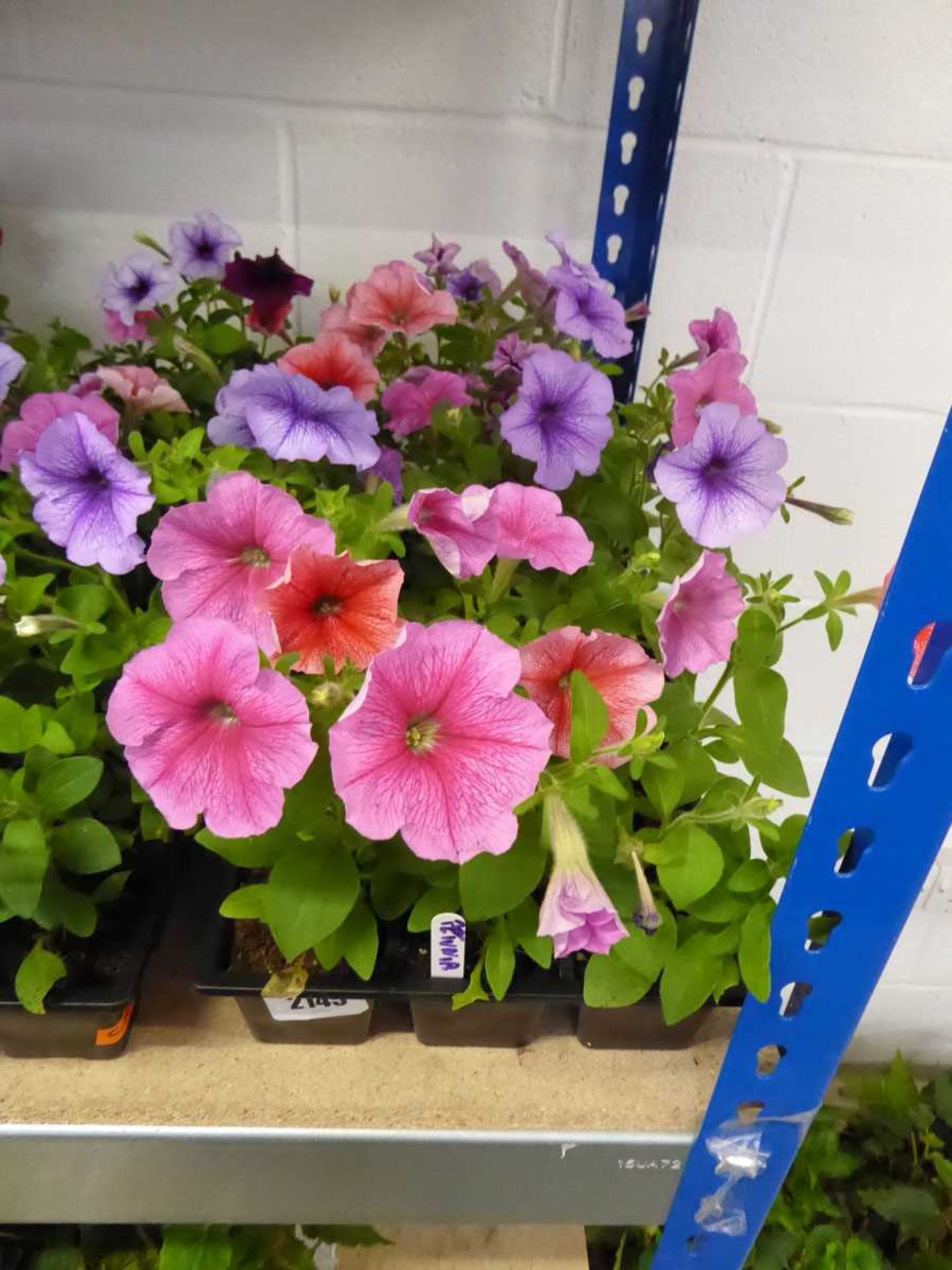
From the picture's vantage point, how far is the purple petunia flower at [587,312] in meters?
Answer: 0.61

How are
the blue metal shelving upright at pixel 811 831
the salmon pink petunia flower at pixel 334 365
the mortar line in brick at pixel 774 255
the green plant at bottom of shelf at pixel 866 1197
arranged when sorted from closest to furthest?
the blue metal shelving upright at pixel 811 831 < the salmon pink petunia flower at pixel 334 365 < the mortar line in brick at pixel 774 255 < the green plant at bottom of shelf at pixel 866 1197

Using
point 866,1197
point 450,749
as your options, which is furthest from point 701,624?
point 866,1197

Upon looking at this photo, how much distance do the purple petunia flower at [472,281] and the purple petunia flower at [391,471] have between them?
0.18m

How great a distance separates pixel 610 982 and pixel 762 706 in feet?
0.59

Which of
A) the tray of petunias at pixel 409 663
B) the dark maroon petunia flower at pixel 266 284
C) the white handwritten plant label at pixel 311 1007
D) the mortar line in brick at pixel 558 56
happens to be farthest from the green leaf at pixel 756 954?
the mortar line in brick at pixel 558 56

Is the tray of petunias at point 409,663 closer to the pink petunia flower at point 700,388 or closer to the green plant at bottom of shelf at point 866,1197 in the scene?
the pink petunia flower at point 700,388

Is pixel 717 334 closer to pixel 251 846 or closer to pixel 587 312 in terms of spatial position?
pixel 587 312

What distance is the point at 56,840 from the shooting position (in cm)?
51

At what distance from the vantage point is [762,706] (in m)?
0.54

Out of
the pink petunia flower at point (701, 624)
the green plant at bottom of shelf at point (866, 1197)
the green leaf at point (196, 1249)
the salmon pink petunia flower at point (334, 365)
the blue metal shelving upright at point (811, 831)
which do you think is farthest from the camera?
the green plant at bottom of shelf at point (866, 1197)

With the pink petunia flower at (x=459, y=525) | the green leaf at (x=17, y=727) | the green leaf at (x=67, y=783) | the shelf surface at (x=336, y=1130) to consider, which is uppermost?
the pink petunia flower at (x=459, y=525)

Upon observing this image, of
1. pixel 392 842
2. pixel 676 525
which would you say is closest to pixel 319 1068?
pixel 392 842

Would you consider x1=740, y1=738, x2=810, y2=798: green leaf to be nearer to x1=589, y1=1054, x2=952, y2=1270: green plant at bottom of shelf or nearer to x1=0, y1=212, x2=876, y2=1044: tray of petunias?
x1=0, y1=212, x2=876, y2=1044: tray of petunias

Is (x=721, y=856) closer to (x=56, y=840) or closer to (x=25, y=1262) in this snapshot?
(x=56, y=840)
